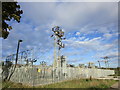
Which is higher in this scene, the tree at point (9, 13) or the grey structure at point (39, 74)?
the tree at point (9, 13)

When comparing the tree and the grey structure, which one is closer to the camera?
the tree

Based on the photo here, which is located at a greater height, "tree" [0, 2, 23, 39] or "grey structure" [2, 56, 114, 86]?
"tree" [0, 2, 23, 39]

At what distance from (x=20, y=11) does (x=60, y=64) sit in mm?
9393

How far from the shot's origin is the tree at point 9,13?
953 centimetres

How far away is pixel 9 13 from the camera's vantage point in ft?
32.8

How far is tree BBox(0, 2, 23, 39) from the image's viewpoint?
9.53 m

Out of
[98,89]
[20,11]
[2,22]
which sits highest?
[20,11]

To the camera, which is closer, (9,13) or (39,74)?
(9,13)

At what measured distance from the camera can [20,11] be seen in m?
10.5

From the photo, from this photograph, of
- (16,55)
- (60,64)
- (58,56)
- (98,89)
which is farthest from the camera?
(58,56)

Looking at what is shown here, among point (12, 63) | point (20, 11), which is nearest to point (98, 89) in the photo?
point (20, 11)

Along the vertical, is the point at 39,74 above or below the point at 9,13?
below

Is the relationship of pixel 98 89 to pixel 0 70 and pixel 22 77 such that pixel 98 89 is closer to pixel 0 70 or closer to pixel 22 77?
pixel 22 77

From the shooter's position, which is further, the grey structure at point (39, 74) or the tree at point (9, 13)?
the grey structure at point (39, 74)
